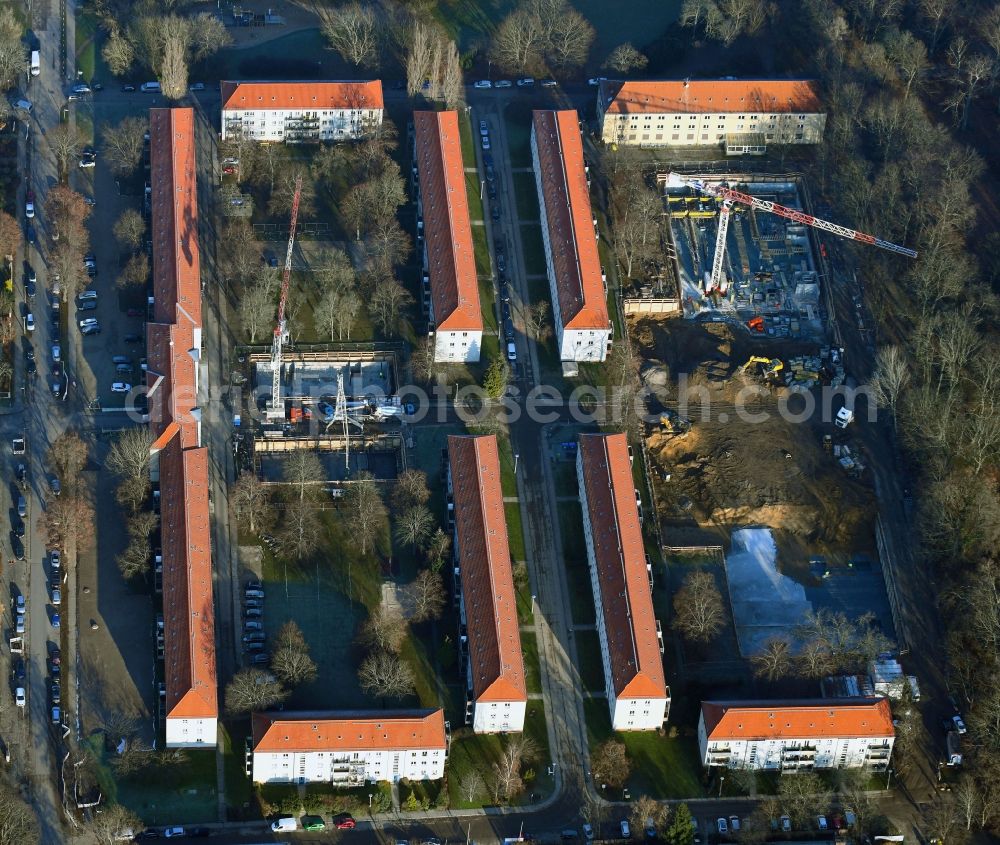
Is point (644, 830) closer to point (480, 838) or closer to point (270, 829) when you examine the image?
point (480, 838)

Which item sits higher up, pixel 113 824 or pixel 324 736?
pixel 324 736

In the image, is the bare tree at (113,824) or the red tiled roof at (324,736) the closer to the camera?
the bare tree at (113,824)

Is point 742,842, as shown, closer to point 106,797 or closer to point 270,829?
point 270,829

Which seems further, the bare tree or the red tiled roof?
the red tiled roof

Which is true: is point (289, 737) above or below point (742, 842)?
above

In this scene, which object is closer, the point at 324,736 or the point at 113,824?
the point at 113,824

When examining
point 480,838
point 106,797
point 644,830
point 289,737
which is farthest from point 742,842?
point 106,797

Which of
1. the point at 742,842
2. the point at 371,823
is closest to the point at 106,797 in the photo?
the point at 371,823

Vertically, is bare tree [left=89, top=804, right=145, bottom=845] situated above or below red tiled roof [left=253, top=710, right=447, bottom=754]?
below

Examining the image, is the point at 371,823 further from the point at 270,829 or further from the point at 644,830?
the point at 644,830

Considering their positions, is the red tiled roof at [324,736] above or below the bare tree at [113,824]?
above
